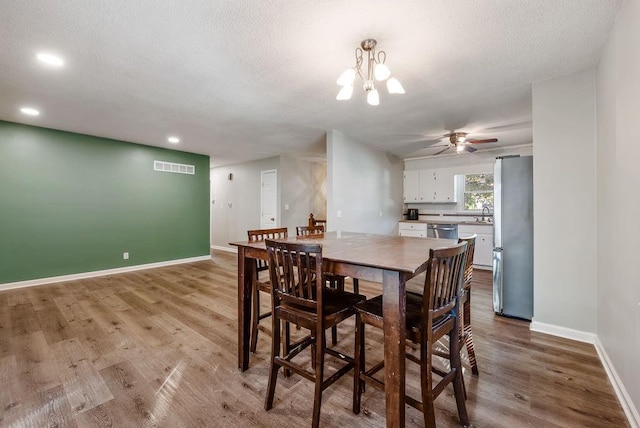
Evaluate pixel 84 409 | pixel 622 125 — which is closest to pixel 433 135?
pixel 622 125

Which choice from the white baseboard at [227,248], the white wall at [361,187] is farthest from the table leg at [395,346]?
the white baseboard at [227,248]

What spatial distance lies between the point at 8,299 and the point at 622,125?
6.38 metres

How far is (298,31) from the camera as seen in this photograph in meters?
1.98

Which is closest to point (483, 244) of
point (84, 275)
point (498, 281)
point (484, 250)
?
point (484, 250)

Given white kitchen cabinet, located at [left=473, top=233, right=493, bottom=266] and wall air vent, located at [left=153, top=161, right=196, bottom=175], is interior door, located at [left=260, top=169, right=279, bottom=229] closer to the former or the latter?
wall air vent, located at [left=153, top=161, right=196, bottom=175]

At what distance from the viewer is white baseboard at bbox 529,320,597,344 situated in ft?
8.13

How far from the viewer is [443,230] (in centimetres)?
557

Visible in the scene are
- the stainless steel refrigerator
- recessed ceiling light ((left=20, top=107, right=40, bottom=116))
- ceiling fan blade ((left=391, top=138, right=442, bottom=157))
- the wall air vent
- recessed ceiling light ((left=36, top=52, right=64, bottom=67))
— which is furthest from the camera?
the wall air vent

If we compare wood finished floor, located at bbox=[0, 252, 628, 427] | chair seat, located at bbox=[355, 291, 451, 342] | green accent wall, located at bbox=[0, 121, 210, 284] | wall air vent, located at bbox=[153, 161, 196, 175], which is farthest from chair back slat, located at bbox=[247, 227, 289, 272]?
wall air vent, located at bbox=[153, 161, 196, 175]

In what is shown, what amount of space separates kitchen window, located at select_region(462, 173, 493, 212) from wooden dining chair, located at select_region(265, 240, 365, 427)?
5.22 metres

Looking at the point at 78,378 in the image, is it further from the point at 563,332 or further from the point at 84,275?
the point at 563,332

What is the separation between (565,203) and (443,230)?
120 inches

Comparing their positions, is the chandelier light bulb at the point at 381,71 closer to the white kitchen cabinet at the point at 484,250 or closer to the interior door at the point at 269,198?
the white kitchen cabinet at the point at 484,250

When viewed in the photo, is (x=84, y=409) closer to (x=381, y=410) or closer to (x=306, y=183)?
(x=381, y=410)
